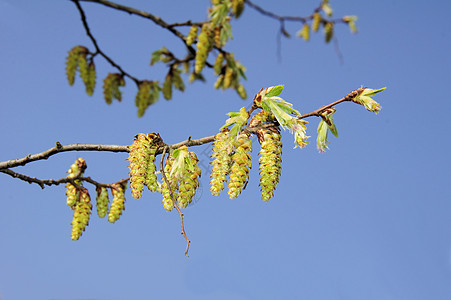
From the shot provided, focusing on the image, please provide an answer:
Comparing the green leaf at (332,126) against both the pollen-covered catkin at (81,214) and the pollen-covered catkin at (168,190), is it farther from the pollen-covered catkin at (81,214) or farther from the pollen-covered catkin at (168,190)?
the pollen-covered catkin at (81,214)

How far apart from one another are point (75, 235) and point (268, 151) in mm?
1789

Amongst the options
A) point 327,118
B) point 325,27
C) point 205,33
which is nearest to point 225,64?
point 205,33

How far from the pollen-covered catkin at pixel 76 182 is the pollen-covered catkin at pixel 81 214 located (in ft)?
0.13

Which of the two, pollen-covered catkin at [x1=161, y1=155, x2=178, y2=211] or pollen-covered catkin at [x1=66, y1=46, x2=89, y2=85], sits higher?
pollen-covered catkin at [x1=66, y1=46, x2=89, y2=85]

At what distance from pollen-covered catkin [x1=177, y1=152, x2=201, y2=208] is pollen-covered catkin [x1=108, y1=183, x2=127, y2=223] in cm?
109

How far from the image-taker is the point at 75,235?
3480 millimetres

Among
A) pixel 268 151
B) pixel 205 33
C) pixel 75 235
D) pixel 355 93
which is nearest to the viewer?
pixel 268 151

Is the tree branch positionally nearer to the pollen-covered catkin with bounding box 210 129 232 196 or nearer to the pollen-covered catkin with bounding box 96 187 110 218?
the pollen-covered catkin with bounding box 210 129 232 196

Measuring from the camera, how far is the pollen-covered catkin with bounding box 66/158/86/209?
12.0 feet

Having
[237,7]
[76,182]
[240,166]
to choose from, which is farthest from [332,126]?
[76,182]

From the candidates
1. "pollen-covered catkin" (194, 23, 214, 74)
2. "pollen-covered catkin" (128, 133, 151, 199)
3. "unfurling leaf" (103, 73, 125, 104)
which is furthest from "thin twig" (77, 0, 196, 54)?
"pollen-covered catkin" (128, 133, 151, 199)

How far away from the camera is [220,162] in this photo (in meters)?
2.55

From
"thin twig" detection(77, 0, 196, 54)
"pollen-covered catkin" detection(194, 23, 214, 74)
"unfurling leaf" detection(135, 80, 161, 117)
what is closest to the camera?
"thin twig" detection(77, 0, 196, 54)

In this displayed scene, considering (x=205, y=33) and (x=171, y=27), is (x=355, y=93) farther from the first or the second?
(x=171, y=27)
